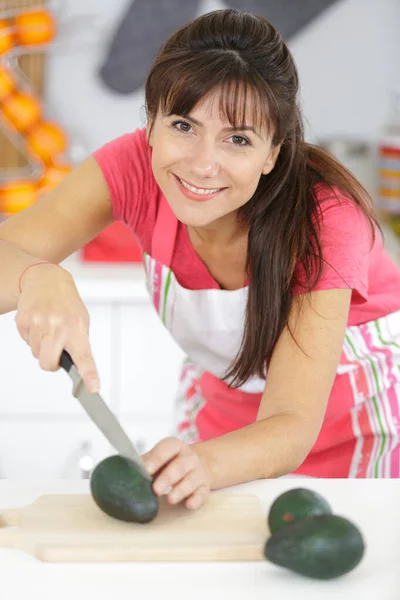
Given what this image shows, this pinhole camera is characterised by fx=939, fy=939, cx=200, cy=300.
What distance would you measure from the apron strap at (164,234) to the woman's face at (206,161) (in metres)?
0.10

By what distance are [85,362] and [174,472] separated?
0.15 m

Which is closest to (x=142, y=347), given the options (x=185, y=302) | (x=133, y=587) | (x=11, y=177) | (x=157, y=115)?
(x=11, y=177)

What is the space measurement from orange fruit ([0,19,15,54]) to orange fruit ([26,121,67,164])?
22cm

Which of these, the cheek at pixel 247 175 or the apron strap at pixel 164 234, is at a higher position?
Answer: the cheek at pixel 247 175

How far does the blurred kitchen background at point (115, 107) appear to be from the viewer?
2350 mm

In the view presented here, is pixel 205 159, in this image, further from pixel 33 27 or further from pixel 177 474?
pixel 33 27

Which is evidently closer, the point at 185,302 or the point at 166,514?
the point at 166,514

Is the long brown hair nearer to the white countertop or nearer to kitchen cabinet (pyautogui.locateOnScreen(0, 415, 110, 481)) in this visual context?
the white countertop

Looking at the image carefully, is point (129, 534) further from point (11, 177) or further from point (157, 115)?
point (11, 177)

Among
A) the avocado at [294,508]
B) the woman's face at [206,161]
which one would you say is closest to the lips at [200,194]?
the woman's face at [206,161]

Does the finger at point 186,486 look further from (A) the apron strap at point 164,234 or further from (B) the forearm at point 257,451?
(A) the apron strap at point 164,234

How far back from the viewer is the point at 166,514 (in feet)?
3.17

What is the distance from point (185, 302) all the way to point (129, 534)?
0.47 meters

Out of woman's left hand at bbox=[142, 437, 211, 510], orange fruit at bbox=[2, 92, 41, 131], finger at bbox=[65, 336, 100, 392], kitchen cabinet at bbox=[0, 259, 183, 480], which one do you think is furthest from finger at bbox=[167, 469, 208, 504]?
orange fruit at bbox=[2, 92, 41, 131]
